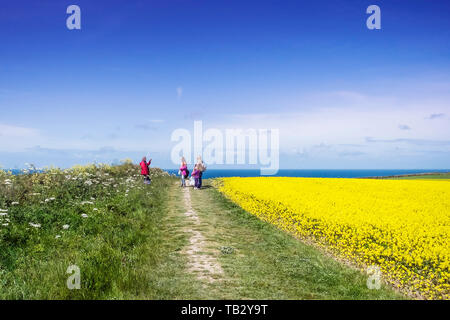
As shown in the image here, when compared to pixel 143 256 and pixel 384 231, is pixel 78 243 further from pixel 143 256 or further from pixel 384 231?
pixel 384 231

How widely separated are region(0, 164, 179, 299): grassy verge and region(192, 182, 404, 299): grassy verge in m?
1.66

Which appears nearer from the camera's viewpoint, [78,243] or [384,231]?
[78,243]

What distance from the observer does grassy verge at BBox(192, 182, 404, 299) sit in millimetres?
6727

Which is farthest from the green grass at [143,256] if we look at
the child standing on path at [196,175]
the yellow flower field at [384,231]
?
the child standing on path at [196,175]

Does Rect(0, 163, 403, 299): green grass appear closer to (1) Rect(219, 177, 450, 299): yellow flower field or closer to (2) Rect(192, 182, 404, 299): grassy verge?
(2) Rect(192, 182, 404, 299): grassy verge

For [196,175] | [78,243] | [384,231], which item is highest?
[196,175]

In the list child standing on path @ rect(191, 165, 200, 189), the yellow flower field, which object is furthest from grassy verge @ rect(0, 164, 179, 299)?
child standing on path @ rect(191, 165, 200, 189)

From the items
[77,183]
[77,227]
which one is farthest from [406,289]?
[77,183]

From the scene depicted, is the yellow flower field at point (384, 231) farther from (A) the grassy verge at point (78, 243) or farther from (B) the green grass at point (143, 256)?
(A) the grassy verge at point (78, 243)

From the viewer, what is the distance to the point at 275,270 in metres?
8.18

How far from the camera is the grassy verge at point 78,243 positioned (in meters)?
6.41

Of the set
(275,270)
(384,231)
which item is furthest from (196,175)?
(275,270)

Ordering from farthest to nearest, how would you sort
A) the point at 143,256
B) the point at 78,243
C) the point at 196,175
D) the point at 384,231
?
the point at 196,175 → the point at 384,231 → the point at 78,243 → the point at 143,256

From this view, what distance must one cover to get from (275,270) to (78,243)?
17.9ft
